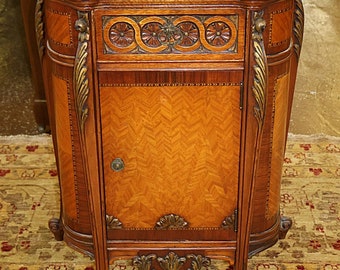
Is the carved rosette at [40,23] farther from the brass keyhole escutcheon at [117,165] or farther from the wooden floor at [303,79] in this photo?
the wooden floor at [303,79]

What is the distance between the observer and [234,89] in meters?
1.76

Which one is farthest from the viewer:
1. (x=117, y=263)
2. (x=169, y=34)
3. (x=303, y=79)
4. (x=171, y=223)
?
(x=303, y=79)

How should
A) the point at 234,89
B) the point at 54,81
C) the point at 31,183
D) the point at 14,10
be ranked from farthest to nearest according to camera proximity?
the point at 14,10 → the point at 31,183 → the point at 54,81 → the point at 234,89

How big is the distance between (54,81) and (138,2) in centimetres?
36

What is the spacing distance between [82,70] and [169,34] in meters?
0.22

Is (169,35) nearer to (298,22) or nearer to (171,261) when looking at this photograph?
(298,22)

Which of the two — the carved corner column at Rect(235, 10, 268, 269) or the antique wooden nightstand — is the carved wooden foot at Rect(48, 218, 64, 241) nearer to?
the antique wooden nightstand

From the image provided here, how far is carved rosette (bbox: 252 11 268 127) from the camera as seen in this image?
166cm

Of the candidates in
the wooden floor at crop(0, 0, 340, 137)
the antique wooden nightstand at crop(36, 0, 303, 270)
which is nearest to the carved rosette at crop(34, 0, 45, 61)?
the antique wooden nightstand at crop(36, 0, 303, 270)

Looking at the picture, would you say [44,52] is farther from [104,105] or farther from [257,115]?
[257,115]

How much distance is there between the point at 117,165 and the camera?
1885 millimetres

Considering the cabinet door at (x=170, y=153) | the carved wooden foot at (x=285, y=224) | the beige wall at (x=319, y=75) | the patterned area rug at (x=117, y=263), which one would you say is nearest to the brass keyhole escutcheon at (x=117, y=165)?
the cabinet door at (x=170, y=153)

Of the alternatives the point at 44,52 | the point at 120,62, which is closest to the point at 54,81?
the point at 44,52

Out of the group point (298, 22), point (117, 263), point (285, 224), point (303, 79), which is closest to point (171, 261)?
point (117, 263)
